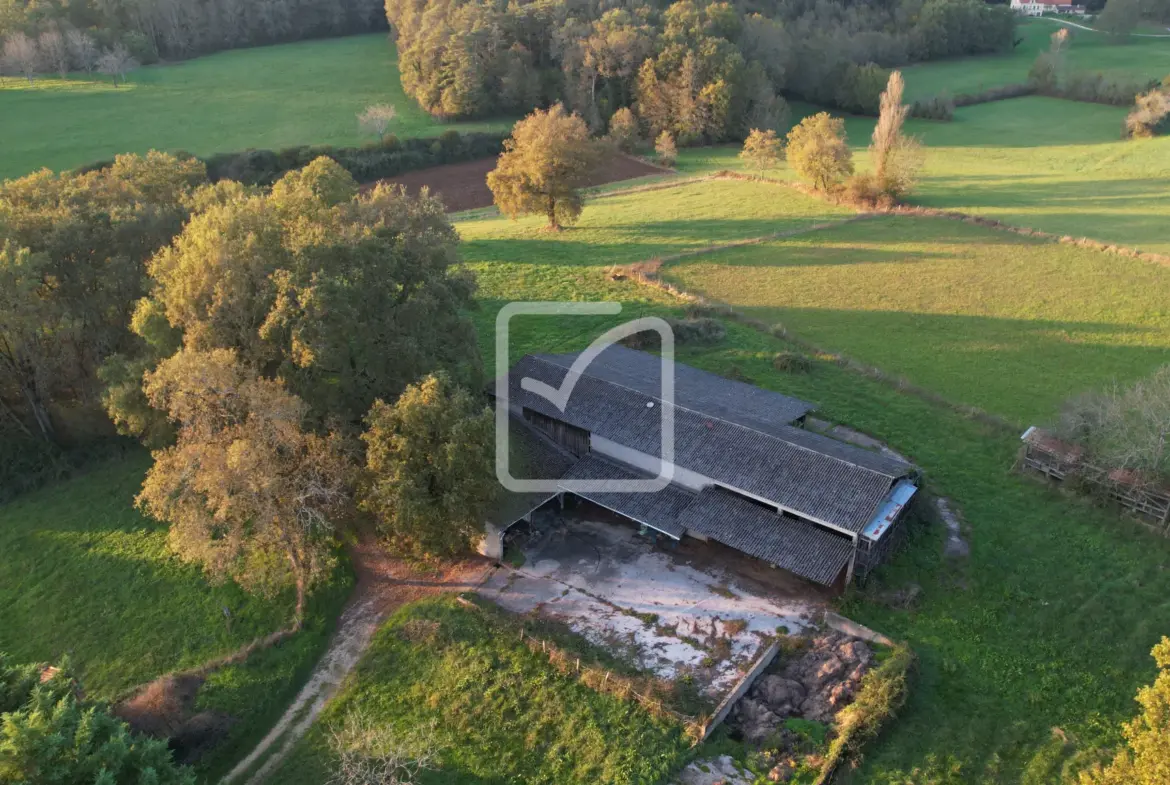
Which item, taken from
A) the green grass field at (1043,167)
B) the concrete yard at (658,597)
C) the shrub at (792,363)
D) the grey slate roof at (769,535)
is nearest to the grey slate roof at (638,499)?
the grey slate roof at (769,535)

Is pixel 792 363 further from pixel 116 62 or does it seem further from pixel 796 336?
pixel 116 62

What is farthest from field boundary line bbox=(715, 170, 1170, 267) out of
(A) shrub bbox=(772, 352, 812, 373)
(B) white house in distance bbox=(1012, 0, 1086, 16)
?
(B) white house in distance bbox=(1012, 0, 1086, 16)

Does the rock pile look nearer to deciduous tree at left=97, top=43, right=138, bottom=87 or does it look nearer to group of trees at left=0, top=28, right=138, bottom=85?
deciduous tree at left=97, top=43, right=138, bottom=87

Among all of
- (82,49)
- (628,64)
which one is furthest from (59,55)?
(628,64)

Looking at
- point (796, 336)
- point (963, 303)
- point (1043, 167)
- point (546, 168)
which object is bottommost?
point (796, 336)

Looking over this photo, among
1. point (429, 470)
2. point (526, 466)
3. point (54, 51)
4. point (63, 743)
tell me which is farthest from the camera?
point (54, 51)

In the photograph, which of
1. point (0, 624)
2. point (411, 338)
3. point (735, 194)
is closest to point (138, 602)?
point (0, 624)

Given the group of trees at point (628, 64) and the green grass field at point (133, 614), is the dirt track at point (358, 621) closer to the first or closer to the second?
the green grass field at point (133, 614)
